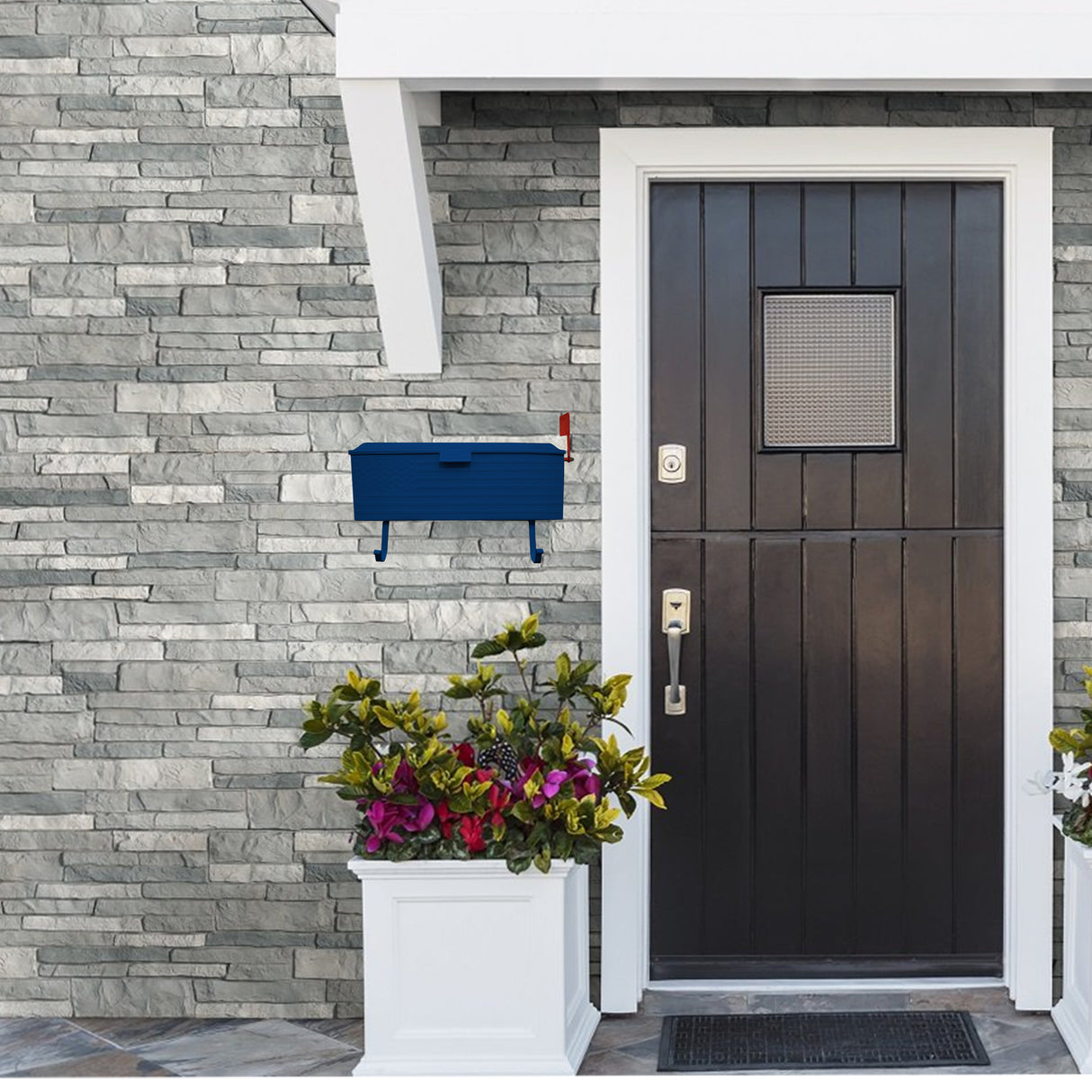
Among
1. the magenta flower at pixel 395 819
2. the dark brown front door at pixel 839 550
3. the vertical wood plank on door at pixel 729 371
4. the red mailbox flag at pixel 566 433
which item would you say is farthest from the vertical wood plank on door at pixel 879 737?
the magenta flower at pixel 395 819

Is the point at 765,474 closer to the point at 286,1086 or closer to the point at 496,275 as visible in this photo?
the point at 496,275

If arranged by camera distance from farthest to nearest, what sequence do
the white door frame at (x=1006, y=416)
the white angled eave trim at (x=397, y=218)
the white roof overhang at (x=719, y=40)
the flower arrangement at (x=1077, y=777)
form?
1. the white door frame at (x=1006, y=416)
2. the flower arrangement at (x=1077, y=777)
3. the white angled eave trim at (x=397, y=218)
4. the white roof overhang at (x=719, y=40)

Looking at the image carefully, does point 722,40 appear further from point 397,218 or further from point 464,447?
point 464,447

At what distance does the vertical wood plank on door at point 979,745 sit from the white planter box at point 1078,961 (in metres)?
0.18

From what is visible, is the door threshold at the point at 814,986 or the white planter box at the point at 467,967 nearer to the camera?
the white planter box at the point at 467,967

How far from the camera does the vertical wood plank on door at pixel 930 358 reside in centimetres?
311

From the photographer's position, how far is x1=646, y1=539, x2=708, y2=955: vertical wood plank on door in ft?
10.3

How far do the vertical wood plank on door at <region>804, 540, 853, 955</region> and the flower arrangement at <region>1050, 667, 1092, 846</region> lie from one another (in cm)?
46

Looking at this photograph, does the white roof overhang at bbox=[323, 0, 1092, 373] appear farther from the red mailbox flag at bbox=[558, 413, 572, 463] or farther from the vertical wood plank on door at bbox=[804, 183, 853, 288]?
the red mailbox flag at bbox=[558, 413, 572, 463]

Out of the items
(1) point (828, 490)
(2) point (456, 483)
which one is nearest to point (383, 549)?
(2) point (456, 483)

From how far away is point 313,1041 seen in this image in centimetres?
301

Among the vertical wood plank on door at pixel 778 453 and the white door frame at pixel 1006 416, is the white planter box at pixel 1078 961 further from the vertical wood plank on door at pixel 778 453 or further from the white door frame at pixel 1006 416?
the vertical wood plank on door at pixel 778 453

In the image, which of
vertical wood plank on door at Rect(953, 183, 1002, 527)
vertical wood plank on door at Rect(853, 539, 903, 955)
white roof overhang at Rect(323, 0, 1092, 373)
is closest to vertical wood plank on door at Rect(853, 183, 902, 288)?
vertical wood plank on door at Rect(953, 183, 1002, 527)

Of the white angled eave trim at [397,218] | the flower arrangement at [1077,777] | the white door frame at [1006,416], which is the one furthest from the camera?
the white door frame at [1006,416]
